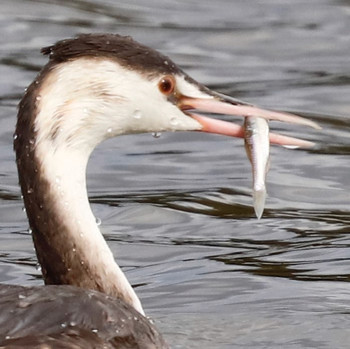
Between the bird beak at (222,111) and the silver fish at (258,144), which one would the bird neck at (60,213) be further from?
the silver fish at (258,144)

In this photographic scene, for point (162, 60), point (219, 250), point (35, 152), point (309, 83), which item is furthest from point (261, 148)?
point (309, 83)

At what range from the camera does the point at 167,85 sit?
23.6 ft

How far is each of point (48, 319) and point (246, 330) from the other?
1.71m

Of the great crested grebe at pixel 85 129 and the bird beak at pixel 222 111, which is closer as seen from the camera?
the great crested grebe at pixel 85 129

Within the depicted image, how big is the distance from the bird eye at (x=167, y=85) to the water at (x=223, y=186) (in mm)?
1264

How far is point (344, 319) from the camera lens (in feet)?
26.4

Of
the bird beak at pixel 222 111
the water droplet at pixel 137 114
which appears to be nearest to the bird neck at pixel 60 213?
the water droplet at pixel 137 114

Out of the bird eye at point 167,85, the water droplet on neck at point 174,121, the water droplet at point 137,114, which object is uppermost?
the bird eye at point 167,85

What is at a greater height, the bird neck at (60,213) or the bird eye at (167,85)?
the bird eye at (167,85)

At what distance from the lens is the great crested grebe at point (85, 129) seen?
6887 millimetres

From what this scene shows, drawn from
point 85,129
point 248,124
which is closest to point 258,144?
point 248,124

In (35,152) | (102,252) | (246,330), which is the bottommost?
(246,330)

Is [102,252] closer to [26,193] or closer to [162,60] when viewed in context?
[26,193]

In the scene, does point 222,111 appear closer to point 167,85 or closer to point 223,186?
point 167,85
